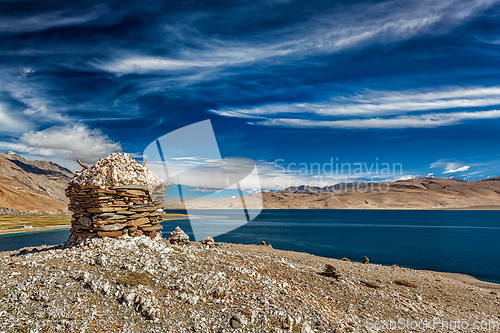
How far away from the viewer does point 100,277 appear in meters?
6.90

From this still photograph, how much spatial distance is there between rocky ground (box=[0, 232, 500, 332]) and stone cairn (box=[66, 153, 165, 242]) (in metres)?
0.75

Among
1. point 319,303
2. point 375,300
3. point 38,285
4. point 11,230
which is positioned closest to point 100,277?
point 38,285

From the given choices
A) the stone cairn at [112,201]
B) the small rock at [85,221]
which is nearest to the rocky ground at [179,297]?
the stone cairn at [112,201]

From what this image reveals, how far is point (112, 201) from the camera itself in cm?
991

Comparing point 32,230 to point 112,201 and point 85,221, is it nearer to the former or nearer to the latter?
point 85,221

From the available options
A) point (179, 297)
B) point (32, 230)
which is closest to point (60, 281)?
point (179, 297)

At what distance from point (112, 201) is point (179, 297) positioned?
16.6ft

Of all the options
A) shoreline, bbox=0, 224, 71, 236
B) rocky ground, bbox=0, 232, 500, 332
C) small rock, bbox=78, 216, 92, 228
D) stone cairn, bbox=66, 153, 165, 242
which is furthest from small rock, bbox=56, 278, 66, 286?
shoreline, bbox=0, 224, 71, 236

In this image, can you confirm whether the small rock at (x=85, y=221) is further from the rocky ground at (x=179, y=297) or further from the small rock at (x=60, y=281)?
the small rock at (x=60, y=281)

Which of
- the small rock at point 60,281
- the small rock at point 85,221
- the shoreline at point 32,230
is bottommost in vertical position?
the shoreline at point 32,230

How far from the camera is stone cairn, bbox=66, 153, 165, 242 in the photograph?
9680mm

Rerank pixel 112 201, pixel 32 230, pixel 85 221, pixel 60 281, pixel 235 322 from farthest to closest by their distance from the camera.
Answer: pixel 32 230
pixel 112 201
pixel 85 221
pixel 60 281
pixel 235 322

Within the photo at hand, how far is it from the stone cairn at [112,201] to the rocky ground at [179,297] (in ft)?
2.46

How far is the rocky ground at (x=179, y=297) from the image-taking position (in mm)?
5805
